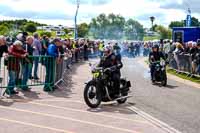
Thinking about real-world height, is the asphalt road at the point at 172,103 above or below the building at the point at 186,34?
below

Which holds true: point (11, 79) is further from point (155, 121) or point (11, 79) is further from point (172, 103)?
point (155, 121)

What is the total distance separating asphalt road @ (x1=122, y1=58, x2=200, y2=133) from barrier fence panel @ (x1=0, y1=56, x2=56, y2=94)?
2.92 meters

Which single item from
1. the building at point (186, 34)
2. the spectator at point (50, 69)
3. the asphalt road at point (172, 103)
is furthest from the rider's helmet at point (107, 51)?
the building at point (186, 34)

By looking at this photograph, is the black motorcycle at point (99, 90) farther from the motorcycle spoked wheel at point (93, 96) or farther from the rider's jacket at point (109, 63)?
the rider's jacket at point (109, 63)

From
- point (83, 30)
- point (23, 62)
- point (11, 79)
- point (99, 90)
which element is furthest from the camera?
point (83, 30)

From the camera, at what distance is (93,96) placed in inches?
498

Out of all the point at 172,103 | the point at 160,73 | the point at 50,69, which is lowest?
the point at 172,103

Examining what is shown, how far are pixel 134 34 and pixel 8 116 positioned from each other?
71.0 m

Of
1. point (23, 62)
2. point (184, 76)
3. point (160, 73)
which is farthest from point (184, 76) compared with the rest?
point (23, 62)

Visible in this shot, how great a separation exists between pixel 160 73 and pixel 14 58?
7693mm

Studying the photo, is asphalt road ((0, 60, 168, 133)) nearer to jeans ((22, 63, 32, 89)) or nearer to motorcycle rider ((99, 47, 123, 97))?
jeans ((22, 63, 32, 89))

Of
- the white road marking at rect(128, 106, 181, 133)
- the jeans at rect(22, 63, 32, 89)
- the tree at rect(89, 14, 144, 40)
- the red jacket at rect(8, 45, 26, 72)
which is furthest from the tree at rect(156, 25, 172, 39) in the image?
the white road marking at rect(128, 106, 181, 133)

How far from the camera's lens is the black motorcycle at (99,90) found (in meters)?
12.5

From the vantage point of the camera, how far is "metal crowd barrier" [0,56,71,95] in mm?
14047
